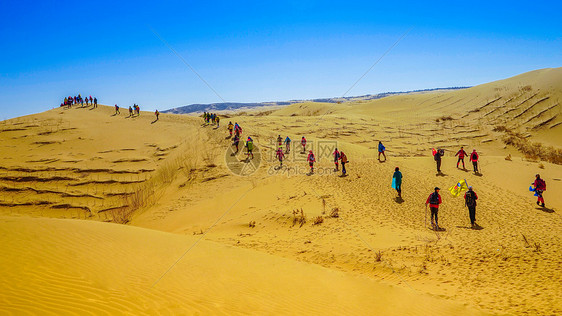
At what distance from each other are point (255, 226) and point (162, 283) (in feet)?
21.6

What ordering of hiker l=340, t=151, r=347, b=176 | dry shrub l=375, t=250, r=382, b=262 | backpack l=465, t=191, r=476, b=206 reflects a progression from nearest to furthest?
dry shrub l=375, t=250, r=382, b=262, backpack l=465, t=191, r=476, b=206, hiker l=340, t=151, r=347, b=176

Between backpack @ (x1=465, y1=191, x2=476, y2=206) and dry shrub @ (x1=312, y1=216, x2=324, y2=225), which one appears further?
dry shrub @ (x1=312, y1=216, x2=324, y2=225)

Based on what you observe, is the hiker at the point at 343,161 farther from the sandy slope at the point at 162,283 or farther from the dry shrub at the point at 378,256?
the sandy slope at the point at 162,283

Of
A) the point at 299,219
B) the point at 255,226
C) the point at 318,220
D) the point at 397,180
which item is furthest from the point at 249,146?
the point at 397,180

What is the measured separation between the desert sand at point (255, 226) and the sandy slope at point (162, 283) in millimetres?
40

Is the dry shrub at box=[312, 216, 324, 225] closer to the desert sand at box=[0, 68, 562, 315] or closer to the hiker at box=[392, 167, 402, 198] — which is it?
→ the desert sand at box=[0, 68, 562, 315]

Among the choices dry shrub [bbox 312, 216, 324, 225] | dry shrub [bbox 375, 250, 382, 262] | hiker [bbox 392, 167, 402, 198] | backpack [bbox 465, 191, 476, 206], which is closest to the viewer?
dry shrub [bbox 375, 250, 382, 262]

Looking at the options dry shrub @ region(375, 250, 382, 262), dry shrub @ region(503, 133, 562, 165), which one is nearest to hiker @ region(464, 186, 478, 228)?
dry shrub @ region(375, 250, 382, 262)

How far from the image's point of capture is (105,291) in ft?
Result: 17.0

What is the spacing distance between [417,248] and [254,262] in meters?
5.09

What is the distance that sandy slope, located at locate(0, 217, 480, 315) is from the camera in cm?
489

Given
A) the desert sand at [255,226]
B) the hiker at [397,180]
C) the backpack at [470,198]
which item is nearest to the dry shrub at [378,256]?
the desert sand at [255,226]

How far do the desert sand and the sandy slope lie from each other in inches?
1.6

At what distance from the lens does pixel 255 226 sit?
12.3m
